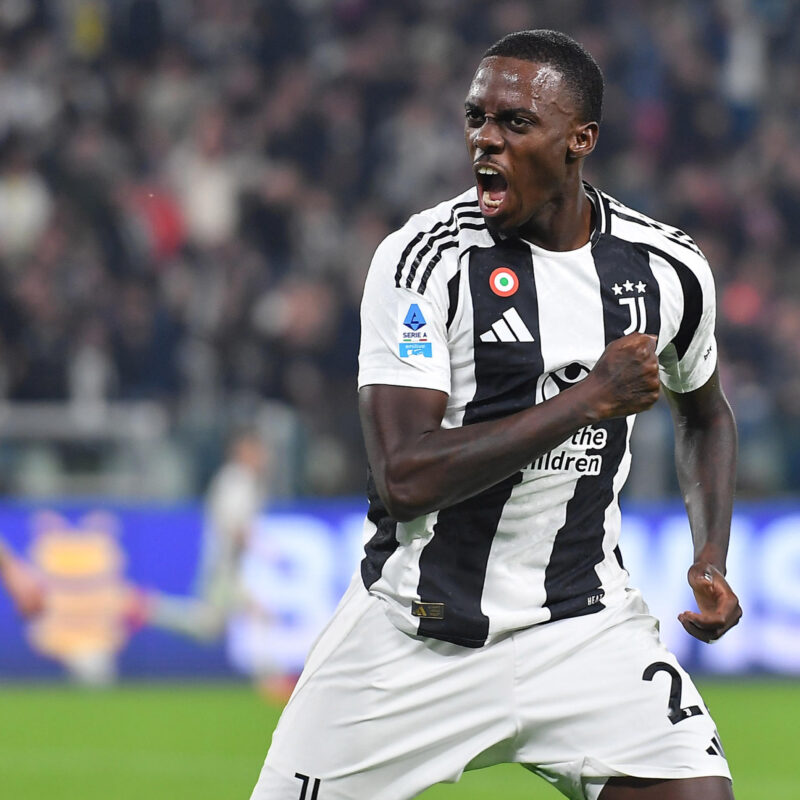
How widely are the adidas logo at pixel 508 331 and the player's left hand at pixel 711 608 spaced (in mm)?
666

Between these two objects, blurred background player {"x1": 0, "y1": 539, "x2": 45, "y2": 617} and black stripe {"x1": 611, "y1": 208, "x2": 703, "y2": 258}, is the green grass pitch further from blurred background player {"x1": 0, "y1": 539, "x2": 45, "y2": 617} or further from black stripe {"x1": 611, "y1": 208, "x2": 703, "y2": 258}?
black stripe {"x1": 611, "y1": 208, "x2": 703, "y2": 258}

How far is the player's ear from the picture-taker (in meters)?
3.70

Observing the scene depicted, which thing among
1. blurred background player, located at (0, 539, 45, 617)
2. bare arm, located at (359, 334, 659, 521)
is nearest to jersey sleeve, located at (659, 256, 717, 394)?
bare arm, located at (359, 334, 659, 521)

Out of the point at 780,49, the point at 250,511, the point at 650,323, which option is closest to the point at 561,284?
the point at 650,323

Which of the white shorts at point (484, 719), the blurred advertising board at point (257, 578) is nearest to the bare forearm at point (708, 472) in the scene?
the white shorts at point (484, 719)

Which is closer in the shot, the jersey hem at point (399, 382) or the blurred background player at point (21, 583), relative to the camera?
the jersey hem at point (399, 382)

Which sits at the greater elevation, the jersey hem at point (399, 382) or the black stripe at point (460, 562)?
the jersey hem at point (399, 382)

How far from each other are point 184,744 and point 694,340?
544 cm

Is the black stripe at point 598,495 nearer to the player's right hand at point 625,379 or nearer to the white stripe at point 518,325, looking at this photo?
the white stripe at point 518,325

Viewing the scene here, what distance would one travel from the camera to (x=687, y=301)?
3.94 m

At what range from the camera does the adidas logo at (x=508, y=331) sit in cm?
367

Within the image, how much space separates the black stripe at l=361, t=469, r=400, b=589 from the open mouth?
0.66m

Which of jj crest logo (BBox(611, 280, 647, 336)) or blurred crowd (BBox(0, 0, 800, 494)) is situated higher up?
blurred crowd (BBox(0, 0, 800, 494))

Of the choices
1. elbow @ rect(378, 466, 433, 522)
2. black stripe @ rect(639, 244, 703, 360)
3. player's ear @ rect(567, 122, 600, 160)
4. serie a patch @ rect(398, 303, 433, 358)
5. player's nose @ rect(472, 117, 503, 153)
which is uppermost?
player's ear @ rect(567, 122, 600, 160)
